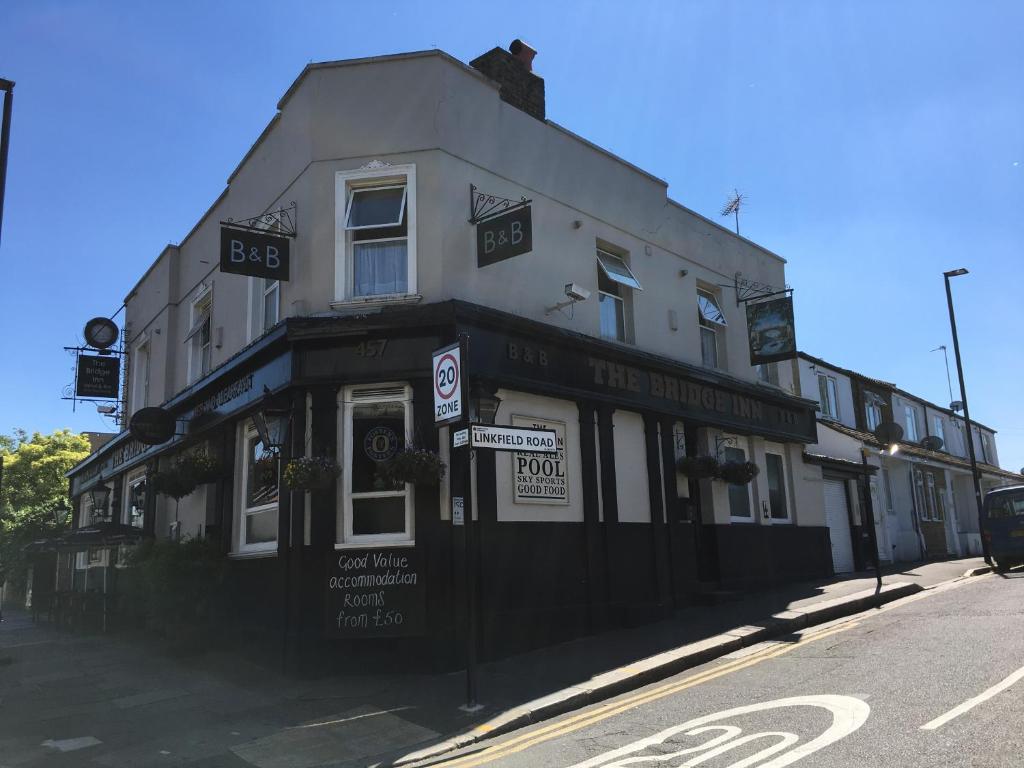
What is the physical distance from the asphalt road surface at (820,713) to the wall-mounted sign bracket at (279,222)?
25.7 feet

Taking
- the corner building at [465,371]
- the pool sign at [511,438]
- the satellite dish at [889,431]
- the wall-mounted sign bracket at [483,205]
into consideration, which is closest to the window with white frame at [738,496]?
the corner building at [465,371]

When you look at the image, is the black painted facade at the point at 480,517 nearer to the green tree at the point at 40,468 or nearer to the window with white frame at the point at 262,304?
the window with white frame at the point at 262,304

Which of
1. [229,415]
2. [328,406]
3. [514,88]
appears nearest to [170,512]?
[229,415]

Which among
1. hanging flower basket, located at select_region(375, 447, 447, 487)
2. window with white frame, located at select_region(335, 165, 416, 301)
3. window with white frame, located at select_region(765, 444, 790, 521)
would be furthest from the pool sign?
window with white frame, located at select_region(765, 444, 790, 521)

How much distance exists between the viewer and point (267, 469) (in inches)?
436

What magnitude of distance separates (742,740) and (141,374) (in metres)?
18.3

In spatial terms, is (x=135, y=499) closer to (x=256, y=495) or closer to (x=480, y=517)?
(x=256, y=495)

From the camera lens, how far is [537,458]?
1152 cm

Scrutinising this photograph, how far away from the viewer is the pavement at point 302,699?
7086mm

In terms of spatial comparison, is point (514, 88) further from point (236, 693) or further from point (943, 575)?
point (943, 575)

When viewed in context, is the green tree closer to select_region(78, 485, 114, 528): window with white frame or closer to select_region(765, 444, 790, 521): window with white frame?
select_region(78, 485, 114, 528): window with white frame

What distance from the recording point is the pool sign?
26.0 feet

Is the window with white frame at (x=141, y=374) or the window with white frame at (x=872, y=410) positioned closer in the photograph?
the window with white frame at (x=141, y=374)

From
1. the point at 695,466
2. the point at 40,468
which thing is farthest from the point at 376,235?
the point at 40,468
